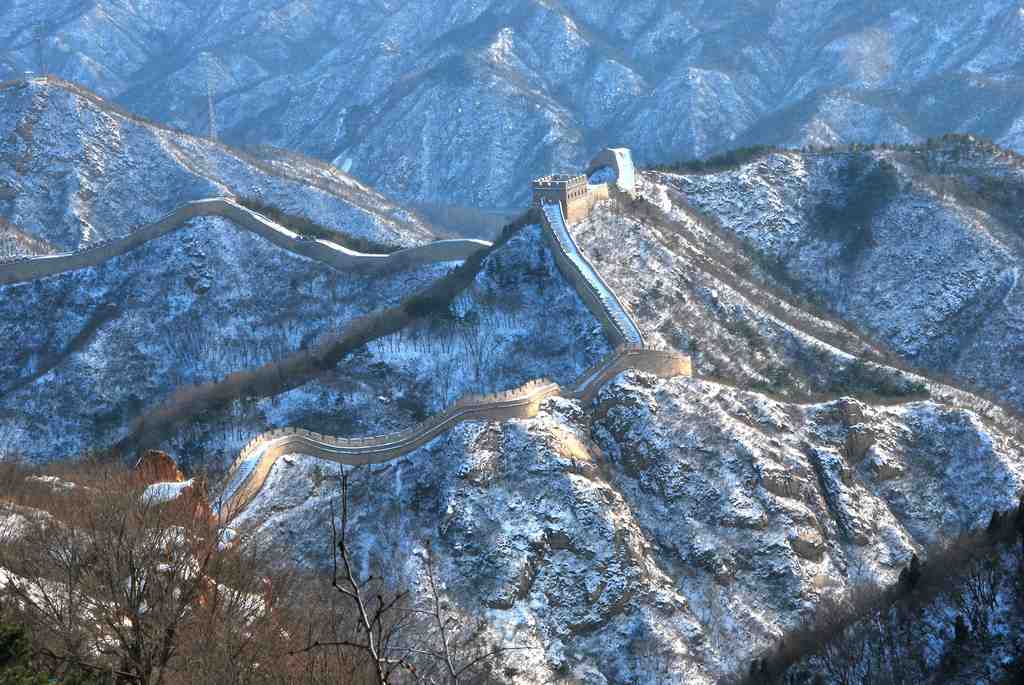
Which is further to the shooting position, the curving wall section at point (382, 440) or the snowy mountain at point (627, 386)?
the curving wall section at point (382, 440)

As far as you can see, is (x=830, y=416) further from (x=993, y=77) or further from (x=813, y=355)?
(x=993, y=77)

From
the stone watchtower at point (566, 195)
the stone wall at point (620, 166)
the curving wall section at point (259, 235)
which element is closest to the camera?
the stone watchtower at point (566, 195)

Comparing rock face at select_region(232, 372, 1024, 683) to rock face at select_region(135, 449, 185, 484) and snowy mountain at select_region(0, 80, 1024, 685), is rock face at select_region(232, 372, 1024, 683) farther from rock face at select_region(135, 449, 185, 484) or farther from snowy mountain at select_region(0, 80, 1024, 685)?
rock face at select_region(135, 449, 185, 484)

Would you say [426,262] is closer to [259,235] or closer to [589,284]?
[259,235]


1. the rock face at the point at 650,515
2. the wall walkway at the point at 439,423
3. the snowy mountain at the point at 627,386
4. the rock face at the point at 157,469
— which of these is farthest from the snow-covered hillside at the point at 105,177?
the rock face at the point at 650,515

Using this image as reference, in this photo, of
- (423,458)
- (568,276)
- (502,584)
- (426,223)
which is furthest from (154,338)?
(426,223)

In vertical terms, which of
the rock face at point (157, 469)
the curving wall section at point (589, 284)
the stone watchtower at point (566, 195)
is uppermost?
the stone watchtower at point (566, 195)

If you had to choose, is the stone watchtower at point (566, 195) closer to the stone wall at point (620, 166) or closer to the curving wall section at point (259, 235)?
the stone wall at point (620, 166)
